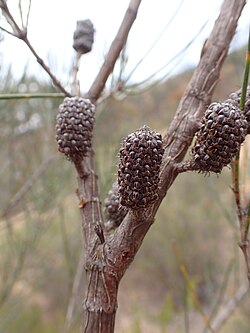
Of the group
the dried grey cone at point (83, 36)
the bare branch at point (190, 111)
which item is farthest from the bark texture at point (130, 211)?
the dried grey cone at point (83, 36)

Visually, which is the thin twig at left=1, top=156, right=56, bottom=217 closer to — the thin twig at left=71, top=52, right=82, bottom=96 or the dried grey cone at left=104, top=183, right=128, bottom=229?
the thin twig at left=71, top=52, right=82, bottom=96

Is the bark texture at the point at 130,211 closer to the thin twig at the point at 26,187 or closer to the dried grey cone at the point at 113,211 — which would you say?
the dried grey cone at the point at 113,211

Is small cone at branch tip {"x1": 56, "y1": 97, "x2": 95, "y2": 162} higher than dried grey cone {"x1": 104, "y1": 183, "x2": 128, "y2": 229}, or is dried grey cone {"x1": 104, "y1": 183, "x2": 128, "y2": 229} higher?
small cone at branch tip {"x1": 56, "y1": 97, "x2": 95, "y2": 162}

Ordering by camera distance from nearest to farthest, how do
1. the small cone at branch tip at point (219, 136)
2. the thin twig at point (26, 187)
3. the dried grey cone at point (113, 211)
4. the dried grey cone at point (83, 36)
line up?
1. the small cone at branch tip at point (219, 136)
2. the dried grey cone at point (113, 211)
3. the dried grey cone at point (83, 36)
4. the thin twig at point (26, 187)

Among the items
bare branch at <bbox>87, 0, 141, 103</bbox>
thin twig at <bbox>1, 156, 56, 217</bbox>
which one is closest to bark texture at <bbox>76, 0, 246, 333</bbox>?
bare branch at <bbox>87, 0, 141, 103</bbox>

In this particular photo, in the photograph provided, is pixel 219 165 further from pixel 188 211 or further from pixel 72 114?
A: pixel 188 211

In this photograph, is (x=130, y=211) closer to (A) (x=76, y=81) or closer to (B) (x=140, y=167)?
(B) (x=140, y=167)
